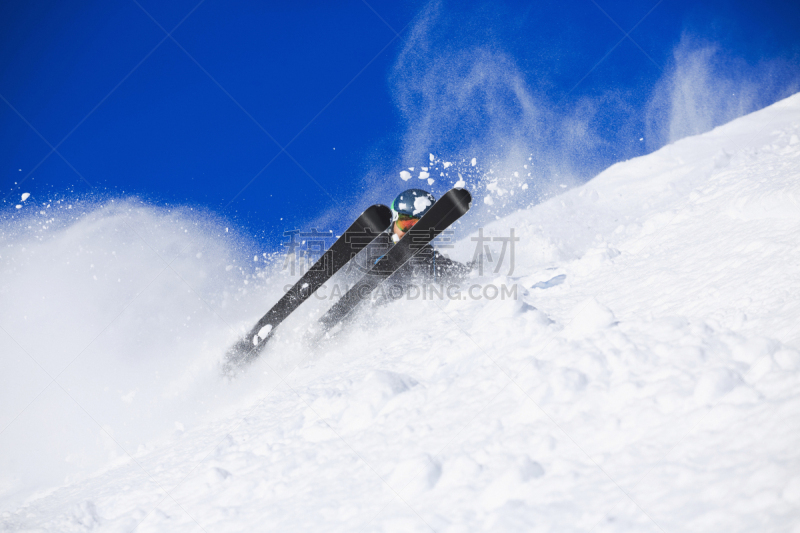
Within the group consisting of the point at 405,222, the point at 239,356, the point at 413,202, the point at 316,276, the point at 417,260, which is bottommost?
the point at 239,356

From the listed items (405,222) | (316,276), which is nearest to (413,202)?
(405,222)

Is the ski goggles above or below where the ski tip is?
above

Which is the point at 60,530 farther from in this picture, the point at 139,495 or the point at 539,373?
the point at 539,373

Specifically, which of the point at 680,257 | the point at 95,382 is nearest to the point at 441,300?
the point at 680,257

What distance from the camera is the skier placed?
16.1ft

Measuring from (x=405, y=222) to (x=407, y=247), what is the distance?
1.53 feet

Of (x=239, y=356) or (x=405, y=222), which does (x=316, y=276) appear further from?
(x=239, y=356)

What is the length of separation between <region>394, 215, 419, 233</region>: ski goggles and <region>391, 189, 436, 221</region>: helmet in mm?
41

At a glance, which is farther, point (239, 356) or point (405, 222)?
point (239, 356)

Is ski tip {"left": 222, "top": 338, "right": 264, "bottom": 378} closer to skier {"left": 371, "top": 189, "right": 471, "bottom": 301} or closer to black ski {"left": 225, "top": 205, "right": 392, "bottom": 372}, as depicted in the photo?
black ski {"left": 225, "top": 205, "right": 392, "bottom": 372}

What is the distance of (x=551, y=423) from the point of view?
136 cm

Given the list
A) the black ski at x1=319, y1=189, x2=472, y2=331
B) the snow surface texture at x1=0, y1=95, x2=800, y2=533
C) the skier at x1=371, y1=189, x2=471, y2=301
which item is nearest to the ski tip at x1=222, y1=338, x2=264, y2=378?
the black ski at x1=319, y1=189, x2=472, y2=331

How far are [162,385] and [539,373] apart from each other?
5.40 m

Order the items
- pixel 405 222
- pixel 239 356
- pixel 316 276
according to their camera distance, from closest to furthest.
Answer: pixel 405 222 < pixel 316 276 < pixel 239 356
